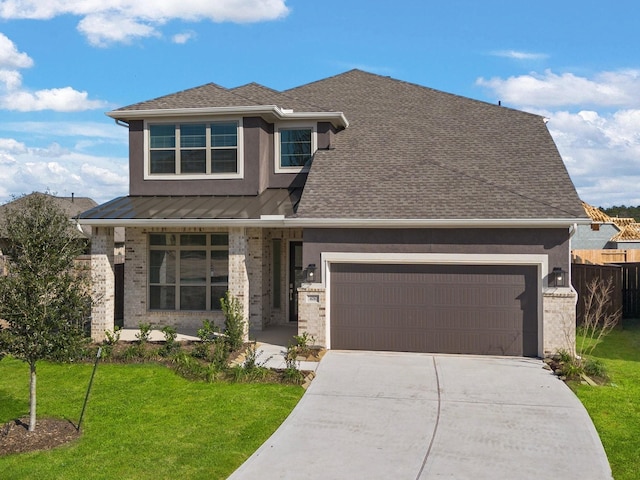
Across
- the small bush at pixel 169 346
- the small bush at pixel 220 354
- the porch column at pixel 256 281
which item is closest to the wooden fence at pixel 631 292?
the porch column at pixel 256 281

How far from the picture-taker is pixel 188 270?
16281 millimetres

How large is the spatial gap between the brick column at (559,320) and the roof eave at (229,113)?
726 cm

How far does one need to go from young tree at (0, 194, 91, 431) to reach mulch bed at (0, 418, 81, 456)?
20 cm

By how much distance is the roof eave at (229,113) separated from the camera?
15.5 meters

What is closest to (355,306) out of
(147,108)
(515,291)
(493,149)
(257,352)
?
(257,352)

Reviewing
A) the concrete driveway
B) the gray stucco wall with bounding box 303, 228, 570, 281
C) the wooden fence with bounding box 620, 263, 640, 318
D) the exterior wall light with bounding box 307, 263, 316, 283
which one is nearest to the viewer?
the concrete driveway

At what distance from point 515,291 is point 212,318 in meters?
7.66

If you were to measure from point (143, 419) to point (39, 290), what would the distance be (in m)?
2.44

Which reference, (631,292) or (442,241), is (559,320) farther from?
(631,292)

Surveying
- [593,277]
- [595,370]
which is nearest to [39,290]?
[595,370]

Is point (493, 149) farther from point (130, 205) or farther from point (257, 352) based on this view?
point (130, 205)

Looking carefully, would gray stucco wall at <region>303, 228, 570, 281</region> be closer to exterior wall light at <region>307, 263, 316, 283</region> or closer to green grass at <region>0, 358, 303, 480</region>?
exterior wall light at <region>307, 263, 316, 283</region>

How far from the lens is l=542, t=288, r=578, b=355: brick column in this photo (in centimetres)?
1273

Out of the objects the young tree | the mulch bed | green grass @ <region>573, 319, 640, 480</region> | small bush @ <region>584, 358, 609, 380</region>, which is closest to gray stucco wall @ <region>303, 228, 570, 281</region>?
small bush @ <region>584, 358, 609, 380</region>
